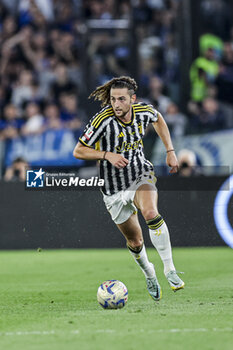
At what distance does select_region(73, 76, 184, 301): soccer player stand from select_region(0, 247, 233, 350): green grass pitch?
19.8 inches

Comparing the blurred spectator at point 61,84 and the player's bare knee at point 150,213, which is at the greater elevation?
the blurred spectator at point 61,84

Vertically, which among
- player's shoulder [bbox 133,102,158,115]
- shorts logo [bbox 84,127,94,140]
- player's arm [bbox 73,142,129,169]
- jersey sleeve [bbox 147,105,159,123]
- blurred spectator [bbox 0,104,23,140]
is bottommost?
blurred spectator [bbox 0,104,23,140]

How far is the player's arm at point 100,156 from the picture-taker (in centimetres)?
750

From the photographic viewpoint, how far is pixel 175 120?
49.5 ft

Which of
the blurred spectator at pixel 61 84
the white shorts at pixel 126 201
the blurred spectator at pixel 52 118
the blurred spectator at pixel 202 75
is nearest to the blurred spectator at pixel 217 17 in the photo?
the blurred spectator at pixel 202 75

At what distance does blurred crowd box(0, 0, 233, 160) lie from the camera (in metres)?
15.0

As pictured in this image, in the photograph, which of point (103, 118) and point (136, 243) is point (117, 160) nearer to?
point (103, 118)

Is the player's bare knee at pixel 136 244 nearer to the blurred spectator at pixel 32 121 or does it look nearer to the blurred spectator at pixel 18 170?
the blurred spectator at pixel 18 170

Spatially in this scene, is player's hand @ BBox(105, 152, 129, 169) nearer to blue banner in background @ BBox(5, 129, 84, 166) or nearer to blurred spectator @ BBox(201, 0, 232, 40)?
blue banner in background @ BBox(5, 129, 84, 166)

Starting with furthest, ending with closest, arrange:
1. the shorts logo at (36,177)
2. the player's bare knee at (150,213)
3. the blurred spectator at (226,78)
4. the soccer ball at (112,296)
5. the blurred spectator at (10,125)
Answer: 1. the blurred spectator at (226,78)
2. the blurred spectator at (10,125)
3. the shorts logo at (36,177)
4. the player's bare knee at (150,213)
5. the soccer ball at (112,296)

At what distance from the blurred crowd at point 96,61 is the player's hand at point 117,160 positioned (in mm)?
7174

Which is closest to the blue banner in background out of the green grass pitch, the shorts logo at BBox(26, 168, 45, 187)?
the green grass pitch

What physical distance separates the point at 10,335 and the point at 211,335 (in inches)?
56.7

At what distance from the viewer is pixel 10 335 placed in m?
5.89
